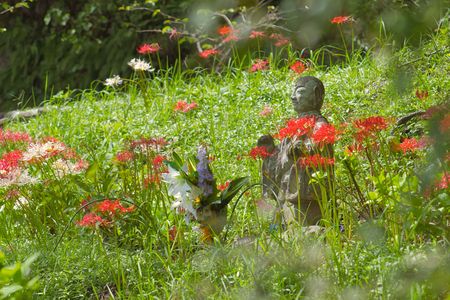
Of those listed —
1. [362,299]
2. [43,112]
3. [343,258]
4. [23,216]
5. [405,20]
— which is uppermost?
[405,20]

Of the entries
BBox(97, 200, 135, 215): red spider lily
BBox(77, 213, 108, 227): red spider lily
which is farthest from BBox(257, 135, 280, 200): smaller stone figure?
BBox(77, 213, 108, 227): red spider lily

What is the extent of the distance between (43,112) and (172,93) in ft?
4.85

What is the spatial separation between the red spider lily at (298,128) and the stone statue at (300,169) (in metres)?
0.13

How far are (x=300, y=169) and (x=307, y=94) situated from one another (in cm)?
33

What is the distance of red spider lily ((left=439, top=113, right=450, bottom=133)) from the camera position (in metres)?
1.86

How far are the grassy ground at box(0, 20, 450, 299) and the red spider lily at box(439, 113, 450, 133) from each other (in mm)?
106

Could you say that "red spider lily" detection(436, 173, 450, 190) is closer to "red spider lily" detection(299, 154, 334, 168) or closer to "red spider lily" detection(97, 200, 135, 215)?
"red spider lily" detection(299, 154, 334, 168)

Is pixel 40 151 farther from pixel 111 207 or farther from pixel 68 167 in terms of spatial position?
pixel 111 207

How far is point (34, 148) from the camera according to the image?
3.83 metres

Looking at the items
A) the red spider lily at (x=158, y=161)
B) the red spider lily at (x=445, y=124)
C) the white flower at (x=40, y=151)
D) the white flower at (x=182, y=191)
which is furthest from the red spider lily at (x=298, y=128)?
the red spider lily at (x=445, y=124)

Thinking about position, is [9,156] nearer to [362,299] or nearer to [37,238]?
[37,238]

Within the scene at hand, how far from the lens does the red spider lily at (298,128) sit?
3260 millimetres

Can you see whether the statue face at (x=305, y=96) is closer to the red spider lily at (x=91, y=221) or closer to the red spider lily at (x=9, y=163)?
the red spider lily at (x=91, y=221)

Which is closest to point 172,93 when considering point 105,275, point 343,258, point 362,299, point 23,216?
point 23,216
